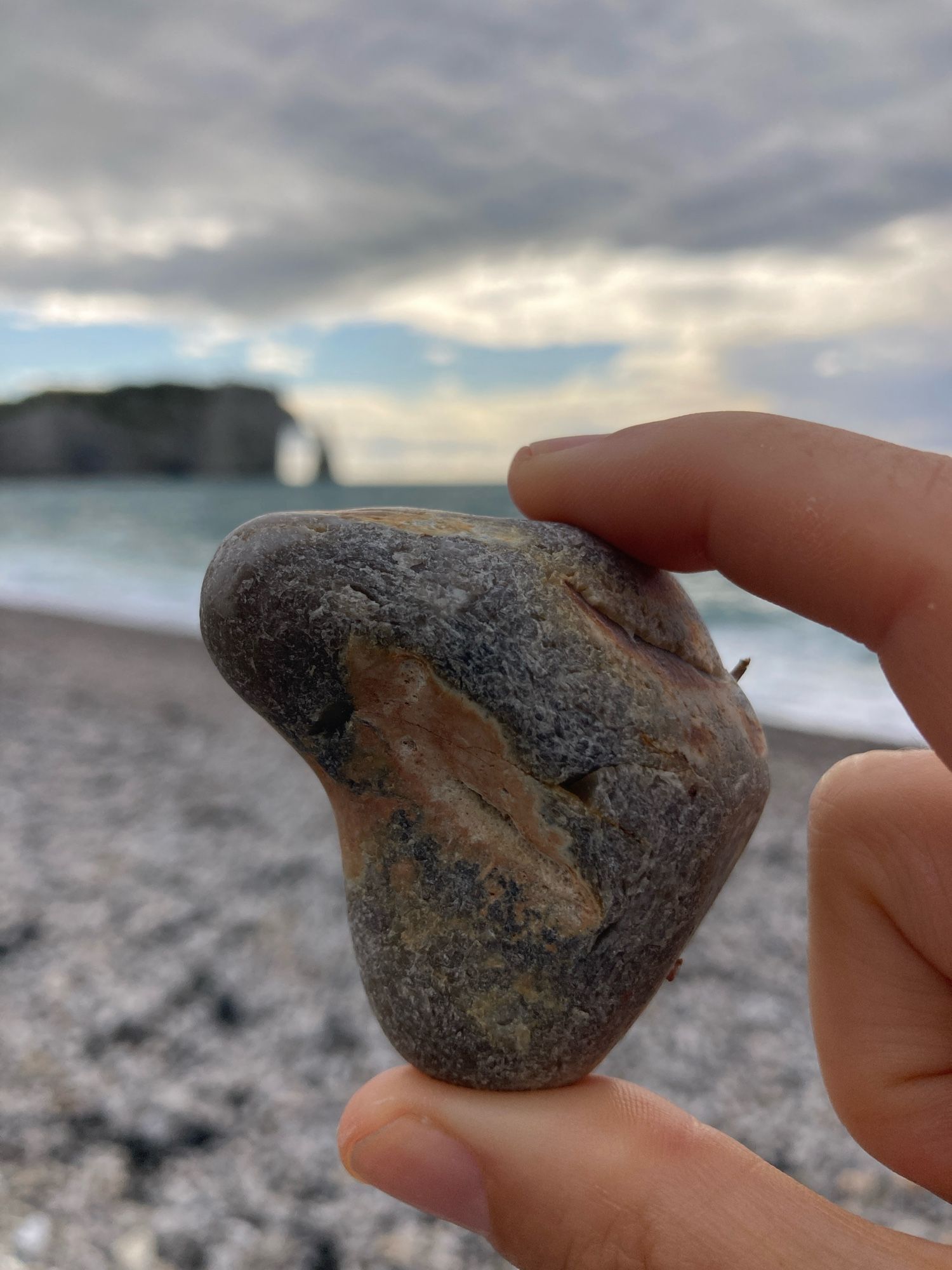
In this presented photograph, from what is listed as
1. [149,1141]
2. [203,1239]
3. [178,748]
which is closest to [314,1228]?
[203,1239]

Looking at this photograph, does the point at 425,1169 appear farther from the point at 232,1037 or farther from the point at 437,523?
the point at 232,1037

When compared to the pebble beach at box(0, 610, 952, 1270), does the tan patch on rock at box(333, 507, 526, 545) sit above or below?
above

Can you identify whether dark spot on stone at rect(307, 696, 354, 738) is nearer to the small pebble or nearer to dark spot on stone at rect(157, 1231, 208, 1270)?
dark spot on stone at rect(157, 1231, 208, 1270)

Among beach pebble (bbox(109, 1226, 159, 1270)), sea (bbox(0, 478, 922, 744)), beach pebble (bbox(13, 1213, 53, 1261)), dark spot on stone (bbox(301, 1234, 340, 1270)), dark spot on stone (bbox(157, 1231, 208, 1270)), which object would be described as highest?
sea (bbox(0, 478, 922, 744))

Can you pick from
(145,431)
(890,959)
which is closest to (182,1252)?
(890,959)

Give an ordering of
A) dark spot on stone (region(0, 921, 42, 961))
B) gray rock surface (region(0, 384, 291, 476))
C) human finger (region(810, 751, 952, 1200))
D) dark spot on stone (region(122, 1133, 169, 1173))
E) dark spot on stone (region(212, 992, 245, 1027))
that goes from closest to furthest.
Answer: human finger (region(810, 751, 952, 1200))
dark spot on stone (region(122, 1133, 169, 1173))
dark spot on stone (region(212, 992, 245, 1027))
dark spot on stone (region(0, 921, 42, 961))
gray rock surface (region(0, 384, 291, 476))

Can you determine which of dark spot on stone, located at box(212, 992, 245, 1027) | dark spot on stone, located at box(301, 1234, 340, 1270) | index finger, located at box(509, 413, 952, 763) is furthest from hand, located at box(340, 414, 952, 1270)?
dark spot on stone, located at box(212, 992, 245, 1027)

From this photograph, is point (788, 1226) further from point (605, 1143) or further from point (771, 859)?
point (771, 859)
